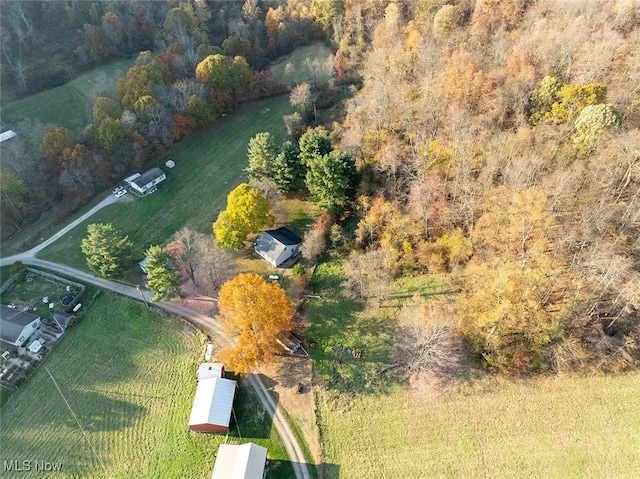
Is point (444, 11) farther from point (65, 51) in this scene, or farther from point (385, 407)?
point (65, 51)

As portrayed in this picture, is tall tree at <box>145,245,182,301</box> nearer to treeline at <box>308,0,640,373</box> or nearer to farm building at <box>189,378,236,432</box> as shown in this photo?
farm building at <box>189,378,236,432</box>

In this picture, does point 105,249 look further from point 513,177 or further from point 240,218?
point 513,177

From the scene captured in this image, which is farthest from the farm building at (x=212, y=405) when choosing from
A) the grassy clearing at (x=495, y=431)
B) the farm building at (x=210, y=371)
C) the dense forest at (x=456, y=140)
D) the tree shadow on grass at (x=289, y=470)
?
the dense forest at (x=456, y=140)

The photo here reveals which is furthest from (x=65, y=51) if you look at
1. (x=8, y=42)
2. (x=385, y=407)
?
(x=385, y=407)

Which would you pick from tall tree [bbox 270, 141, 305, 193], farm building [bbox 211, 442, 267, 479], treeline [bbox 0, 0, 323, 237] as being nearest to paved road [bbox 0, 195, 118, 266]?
treeline [bbox 0, 0, 323, 237]

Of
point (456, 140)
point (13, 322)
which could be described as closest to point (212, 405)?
point (13, 322)

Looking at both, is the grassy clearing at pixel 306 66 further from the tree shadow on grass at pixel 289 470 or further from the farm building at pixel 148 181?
the tree shadow on grass at pixel 289 470
